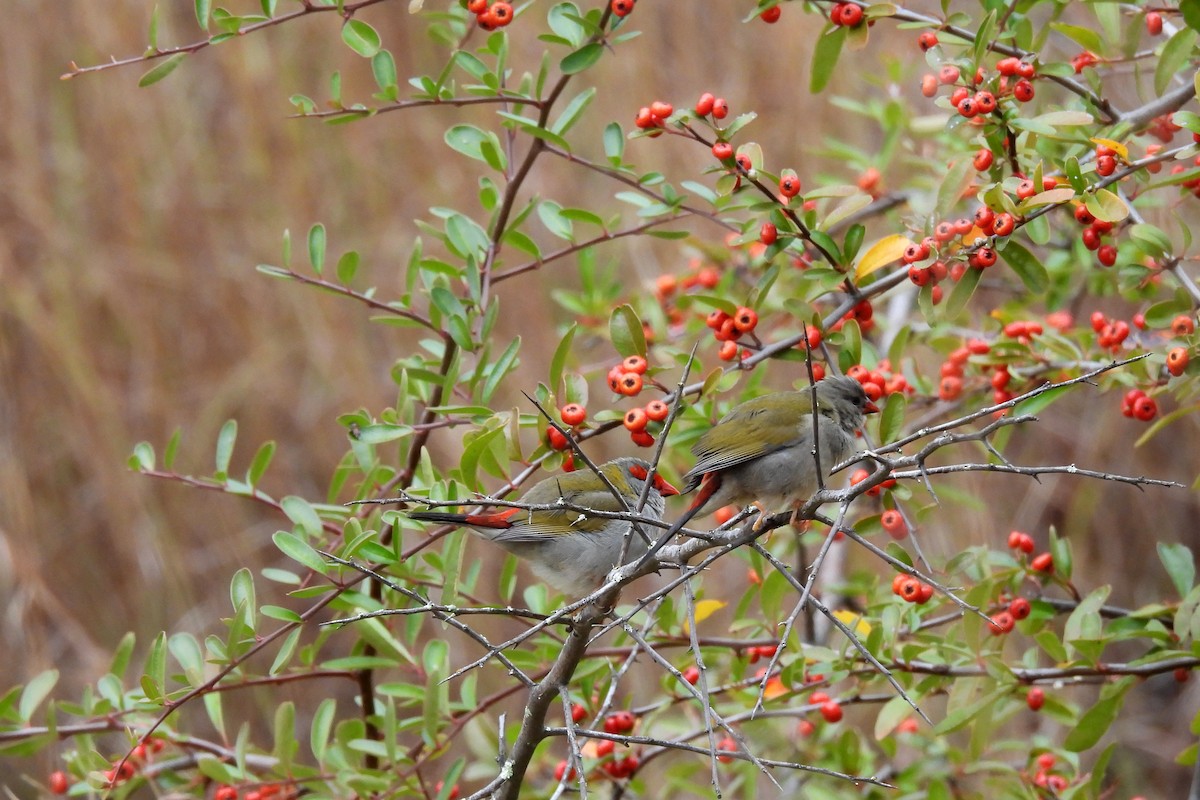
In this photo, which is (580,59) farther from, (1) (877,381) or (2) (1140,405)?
(2) (1140,405)

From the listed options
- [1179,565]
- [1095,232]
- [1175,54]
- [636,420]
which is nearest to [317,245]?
[636,420]

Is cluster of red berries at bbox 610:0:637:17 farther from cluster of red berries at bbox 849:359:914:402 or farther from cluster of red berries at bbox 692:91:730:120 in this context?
cluster of red berries at bbox 849:359:914:402

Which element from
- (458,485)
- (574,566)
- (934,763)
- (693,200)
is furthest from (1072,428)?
(458,485)

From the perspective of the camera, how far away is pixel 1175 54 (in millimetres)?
2605

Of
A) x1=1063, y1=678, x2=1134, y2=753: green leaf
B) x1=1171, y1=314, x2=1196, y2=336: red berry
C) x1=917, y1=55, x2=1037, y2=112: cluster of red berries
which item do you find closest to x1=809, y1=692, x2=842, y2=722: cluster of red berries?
x1=1063, y1=678, x2=1134, y2=753: green leaf

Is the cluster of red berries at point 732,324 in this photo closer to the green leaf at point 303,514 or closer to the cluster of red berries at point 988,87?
the cluster of red berries at point 988,87

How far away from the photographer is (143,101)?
624 centimetres

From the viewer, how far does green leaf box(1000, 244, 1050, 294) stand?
99.6 inches

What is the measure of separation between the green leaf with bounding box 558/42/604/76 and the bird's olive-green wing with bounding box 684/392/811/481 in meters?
0.94

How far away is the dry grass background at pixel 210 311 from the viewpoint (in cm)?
582

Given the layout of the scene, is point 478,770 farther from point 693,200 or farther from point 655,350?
point 693,200

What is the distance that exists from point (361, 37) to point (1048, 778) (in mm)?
2566

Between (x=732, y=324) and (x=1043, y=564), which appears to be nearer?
(x=732, y=324)

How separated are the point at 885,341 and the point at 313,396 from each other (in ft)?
10.9
